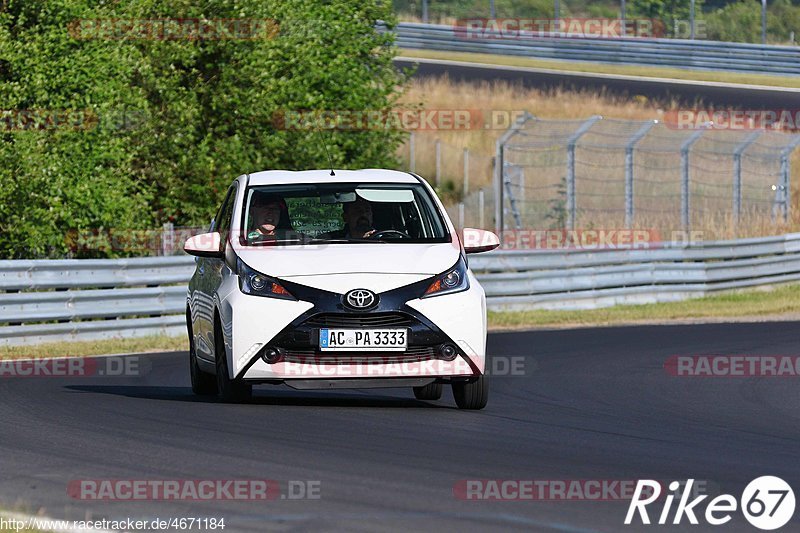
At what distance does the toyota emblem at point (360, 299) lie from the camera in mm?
10242

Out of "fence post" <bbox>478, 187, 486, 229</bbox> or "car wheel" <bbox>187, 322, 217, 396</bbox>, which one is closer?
"car wheel" <bbox>187, 322, 217, 396</bbox>

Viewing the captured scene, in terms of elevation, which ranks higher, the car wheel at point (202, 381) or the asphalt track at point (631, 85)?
the car wheel at point (202, 381)

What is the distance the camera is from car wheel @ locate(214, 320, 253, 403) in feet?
35.6

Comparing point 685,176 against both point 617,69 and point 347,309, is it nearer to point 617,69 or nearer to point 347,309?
point 347,309

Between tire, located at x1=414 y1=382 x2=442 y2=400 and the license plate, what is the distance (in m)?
1.76

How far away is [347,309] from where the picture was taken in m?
10.2

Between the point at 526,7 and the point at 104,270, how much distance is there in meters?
44.9

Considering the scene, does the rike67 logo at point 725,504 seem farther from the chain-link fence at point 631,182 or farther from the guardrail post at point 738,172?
the guardrail post at point 738,172

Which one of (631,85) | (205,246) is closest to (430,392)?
(205,246)

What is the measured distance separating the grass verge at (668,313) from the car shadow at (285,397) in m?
9.77

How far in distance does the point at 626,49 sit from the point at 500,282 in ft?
87.7

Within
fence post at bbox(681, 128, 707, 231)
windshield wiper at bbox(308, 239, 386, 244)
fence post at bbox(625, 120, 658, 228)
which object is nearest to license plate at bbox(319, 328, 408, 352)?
windshield wiper at bbox(308, 239, 386, 244)

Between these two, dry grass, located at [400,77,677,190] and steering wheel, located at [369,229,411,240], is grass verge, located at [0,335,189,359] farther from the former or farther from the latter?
dry grass, located at [400,77,677,190]

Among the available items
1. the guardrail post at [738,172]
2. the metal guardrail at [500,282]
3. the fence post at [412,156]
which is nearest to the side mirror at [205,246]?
the metal guardrail at [500,282]
